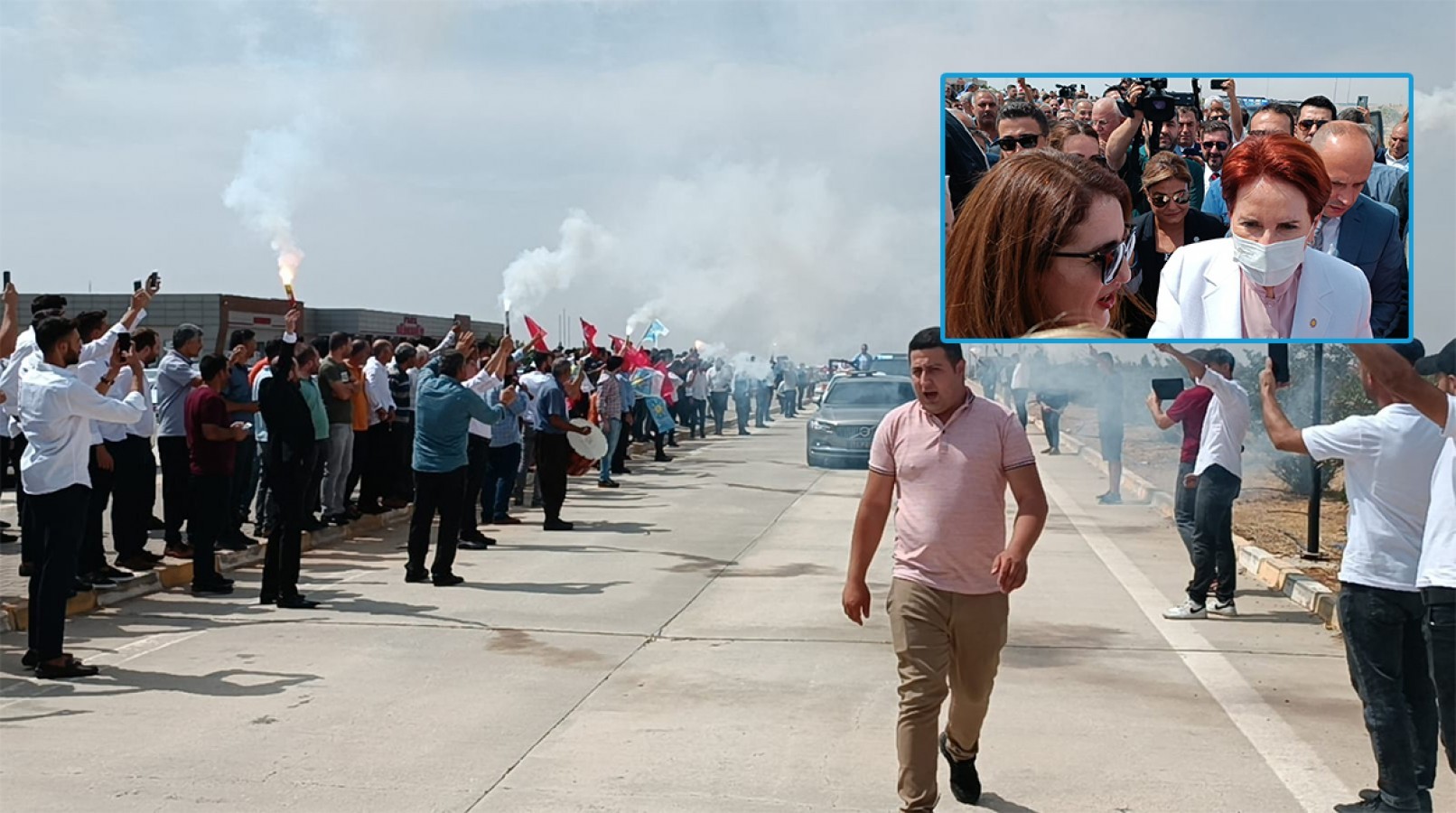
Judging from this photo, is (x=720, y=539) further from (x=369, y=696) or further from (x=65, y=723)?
(x=65, y=723)

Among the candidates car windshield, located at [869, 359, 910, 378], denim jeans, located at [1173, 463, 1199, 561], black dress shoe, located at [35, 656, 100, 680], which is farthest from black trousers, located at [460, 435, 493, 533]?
car windshield, located at [869, 359, 910, 378]

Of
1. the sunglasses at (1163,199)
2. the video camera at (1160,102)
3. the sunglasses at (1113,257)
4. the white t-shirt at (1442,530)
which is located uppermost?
the video camera at (1160,102)

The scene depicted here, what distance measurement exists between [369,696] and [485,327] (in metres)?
55.4

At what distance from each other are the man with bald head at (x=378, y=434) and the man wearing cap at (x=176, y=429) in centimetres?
264

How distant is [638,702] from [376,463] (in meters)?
8.28

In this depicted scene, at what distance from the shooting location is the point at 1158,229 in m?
3.22

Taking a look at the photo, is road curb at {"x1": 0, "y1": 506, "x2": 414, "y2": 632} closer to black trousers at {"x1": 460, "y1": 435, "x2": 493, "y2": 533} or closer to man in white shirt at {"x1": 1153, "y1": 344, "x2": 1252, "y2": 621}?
black trousers at {"x1": 460, "y1": 435, "x2": 493, "y2": 533}

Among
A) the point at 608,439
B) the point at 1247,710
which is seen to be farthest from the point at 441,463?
the point at 608,439

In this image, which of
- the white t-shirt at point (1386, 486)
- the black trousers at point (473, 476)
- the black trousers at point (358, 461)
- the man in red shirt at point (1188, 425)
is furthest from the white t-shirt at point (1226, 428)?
the black trousers at point (358, 461)

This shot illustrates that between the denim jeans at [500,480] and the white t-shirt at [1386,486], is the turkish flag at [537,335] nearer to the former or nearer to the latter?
the denim jeans at [500,480]

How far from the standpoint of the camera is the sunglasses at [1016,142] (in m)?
3.62

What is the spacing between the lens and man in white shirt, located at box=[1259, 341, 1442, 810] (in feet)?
16.8

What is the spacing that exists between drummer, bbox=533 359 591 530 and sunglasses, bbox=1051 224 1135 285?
445 inches

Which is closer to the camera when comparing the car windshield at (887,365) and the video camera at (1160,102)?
the video camera at (1160,102)
